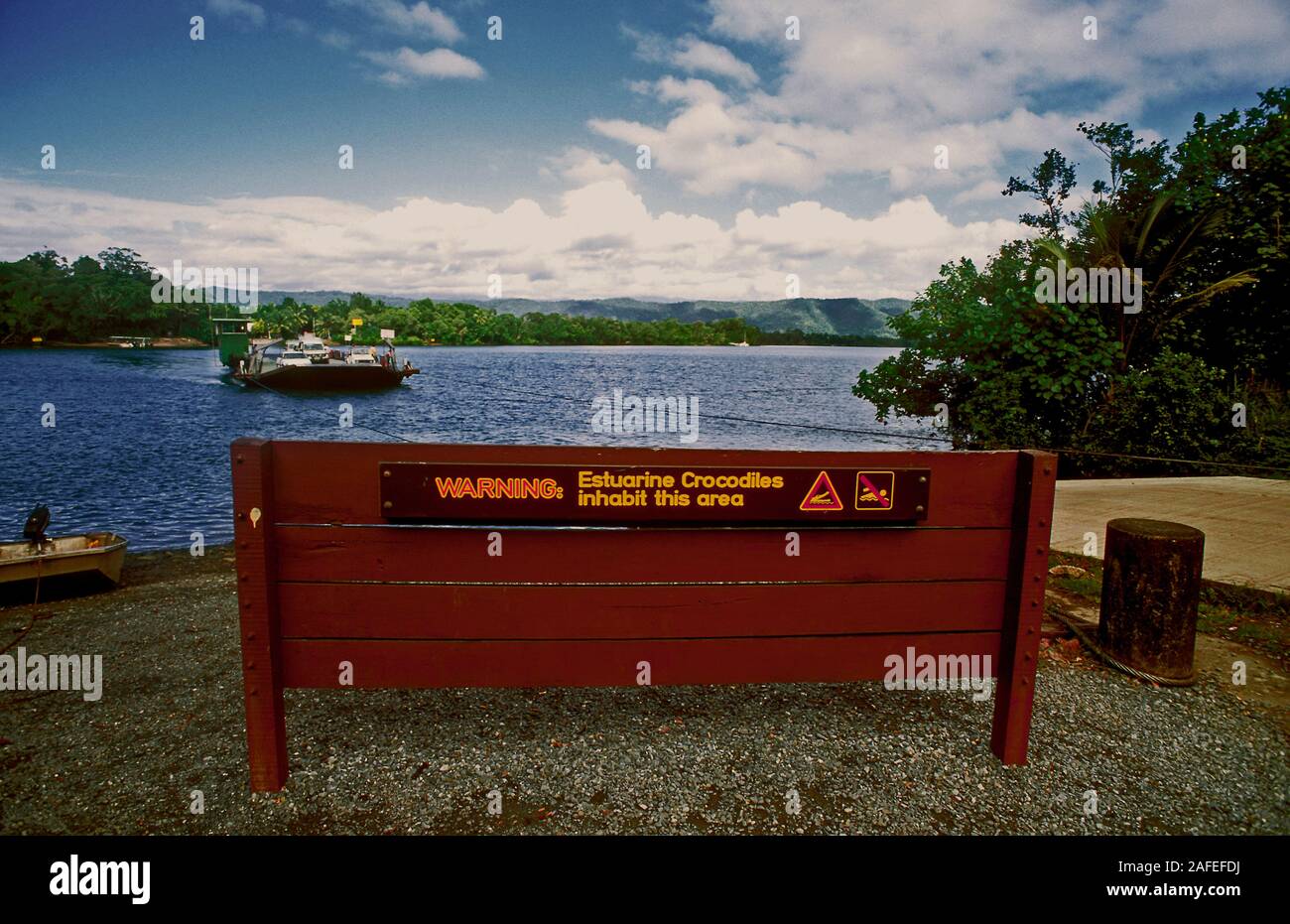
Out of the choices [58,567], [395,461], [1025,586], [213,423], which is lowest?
[213,423]

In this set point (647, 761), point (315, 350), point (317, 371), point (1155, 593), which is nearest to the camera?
point (647, 761)

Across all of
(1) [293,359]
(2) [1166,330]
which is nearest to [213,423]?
(1) [293,359]

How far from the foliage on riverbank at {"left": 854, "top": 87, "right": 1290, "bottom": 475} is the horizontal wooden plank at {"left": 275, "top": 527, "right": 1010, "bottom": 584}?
12.8m

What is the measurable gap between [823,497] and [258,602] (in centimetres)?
261

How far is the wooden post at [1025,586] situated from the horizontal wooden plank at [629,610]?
0.36 feet

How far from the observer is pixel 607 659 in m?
3.42

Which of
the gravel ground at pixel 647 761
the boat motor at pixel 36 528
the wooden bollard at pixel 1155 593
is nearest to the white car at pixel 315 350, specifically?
the boat motor at pixel 36 528

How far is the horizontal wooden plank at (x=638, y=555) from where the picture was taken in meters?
3.17

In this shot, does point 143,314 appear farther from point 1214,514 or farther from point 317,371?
point 1214,514

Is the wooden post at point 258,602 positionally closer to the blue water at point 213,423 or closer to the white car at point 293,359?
the blue water at point 213,423

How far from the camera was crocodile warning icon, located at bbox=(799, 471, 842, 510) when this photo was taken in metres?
3.28

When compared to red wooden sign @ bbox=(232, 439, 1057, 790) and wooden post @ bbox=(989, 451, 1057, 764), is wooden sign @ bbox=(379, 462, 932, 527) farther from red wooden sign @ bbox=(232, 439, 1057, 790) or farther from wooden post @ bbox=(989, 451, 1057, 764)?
wooden post @ bbox=(989, 451, 1057, 764)

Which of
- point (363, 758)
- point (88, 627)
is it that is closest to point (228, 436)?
point (88, 627)

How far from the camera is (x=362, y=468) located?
10.1 feet
